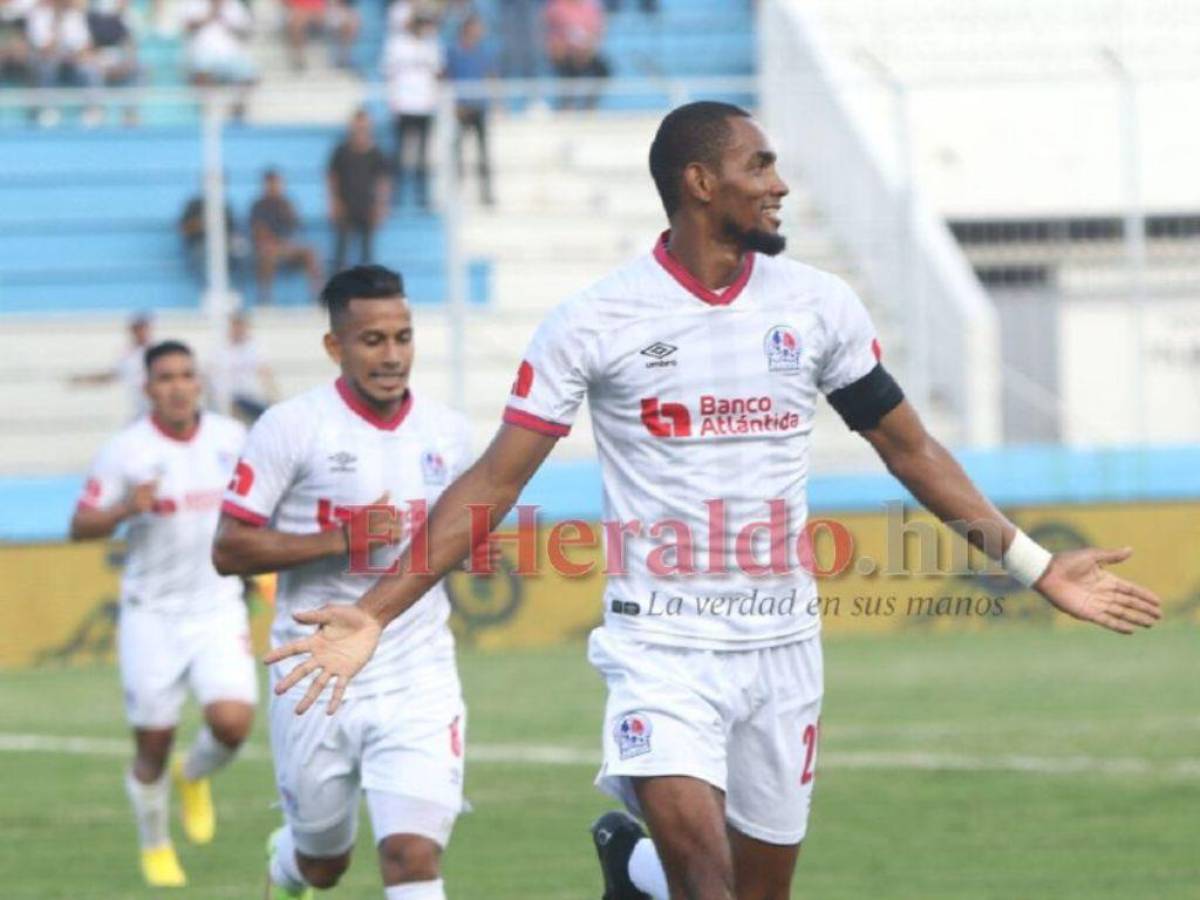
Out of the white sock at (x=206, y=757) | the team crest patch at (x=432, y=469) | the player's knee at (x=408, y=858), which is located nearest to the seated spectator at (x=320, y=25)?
the white sock at (x=206, y=757)

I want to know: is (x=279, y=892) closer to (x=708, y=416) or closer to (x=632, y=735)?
(x=632, y=735)

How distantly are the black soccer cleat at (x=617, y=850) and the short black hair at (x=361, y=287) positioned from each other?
2.03 m

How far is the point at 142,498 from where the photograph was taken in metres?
12.0

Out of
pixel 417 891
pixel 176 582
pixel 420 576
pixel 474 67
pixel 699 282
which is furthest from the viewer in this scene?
pixel 474 67

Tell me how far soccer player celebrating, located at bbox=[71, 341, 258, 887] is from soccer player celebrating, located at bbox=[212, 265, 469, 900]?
3.08m

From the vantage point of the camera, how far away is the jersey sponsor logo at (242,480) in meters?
8.85

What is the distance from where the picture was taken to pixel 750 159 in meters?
7.21

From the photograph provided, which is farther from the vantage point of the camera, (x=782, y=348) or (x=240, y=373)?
(x=240, y=373)

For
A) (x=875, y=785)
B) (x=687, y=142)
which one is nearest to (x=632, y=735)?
(x=687, y=142)

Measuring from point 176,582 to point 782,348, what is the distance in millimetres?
5904

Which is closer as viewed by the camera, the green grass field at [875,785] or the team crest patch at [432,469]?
the team crest patch at [432,469]

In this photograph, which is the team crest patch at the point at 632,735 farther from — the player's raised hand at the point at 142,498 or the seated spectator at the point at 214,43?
the seated spectator at the point at 214,43

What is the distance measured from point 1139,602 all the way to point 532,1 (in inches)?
817

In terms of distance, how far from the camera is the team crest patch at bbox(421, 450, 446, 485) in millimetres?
8961
